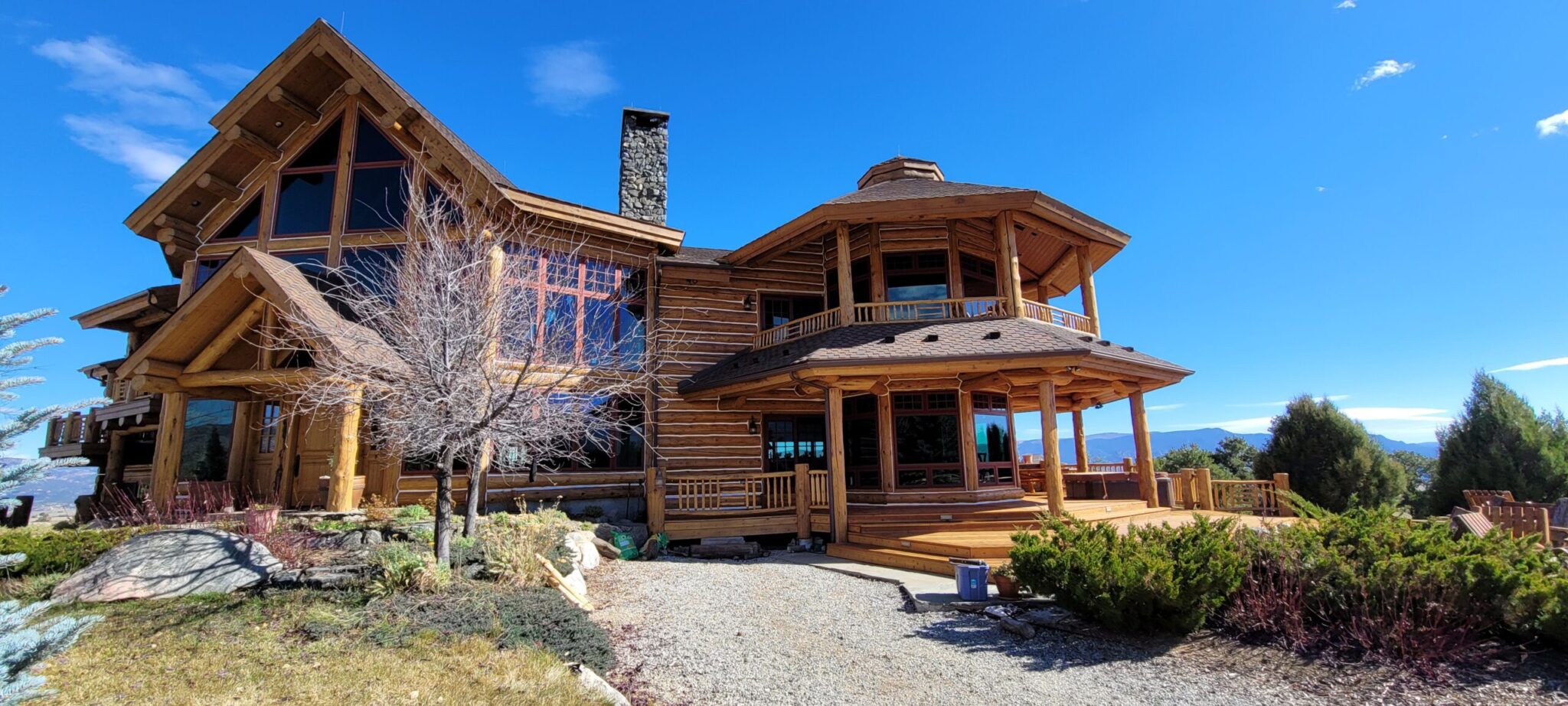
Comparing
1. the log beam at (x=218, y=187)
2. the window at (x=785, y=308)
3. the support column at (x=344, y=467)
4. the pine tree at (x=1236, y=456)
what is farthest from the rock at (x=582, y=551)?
the pine tree at (x=1236, y=456)

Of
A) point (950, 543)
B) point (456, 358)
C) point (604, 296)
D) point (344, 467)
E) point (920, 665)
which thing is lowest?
point (920, 665)

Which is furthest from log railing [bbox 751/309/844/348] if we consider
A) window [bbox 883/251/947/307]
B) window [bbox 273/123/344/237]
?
window [bbox 273/123/344/237]

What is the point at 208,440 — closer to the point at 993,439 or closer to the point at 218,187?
the point at 218,187

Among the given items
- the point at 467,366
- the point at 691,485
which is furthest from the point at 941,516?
the point at 467,366

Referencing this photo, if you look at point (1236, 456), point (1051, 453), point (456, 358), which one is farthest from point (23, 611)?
point (1236, 456)

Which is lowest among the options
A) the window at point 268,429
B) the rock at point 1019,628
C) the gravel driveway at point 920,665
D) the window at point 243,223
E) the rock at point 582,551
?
the gravel driveway at point 920,665

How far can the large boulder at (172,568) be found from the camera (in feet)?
23.5

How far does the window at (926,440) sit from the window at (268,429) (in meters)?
12.3

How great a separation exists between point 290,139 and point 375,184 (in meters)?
2.63

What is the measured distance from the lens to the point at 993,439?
1510cm

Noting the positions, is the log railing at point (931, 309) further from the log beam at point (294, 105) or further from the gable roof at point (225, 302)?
the log beam at point (294, 105)

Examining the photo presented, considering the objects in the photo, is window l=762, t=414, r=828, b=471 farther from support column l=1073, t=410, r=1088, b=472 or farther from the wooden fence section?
support column l=1073, t=410, r=1088, b=472

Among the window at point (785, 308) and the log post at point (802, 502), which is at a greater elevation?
the window at point (785, 308)

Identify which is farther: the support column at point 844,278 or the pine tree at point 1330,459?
the pine tree at point 1330,459
